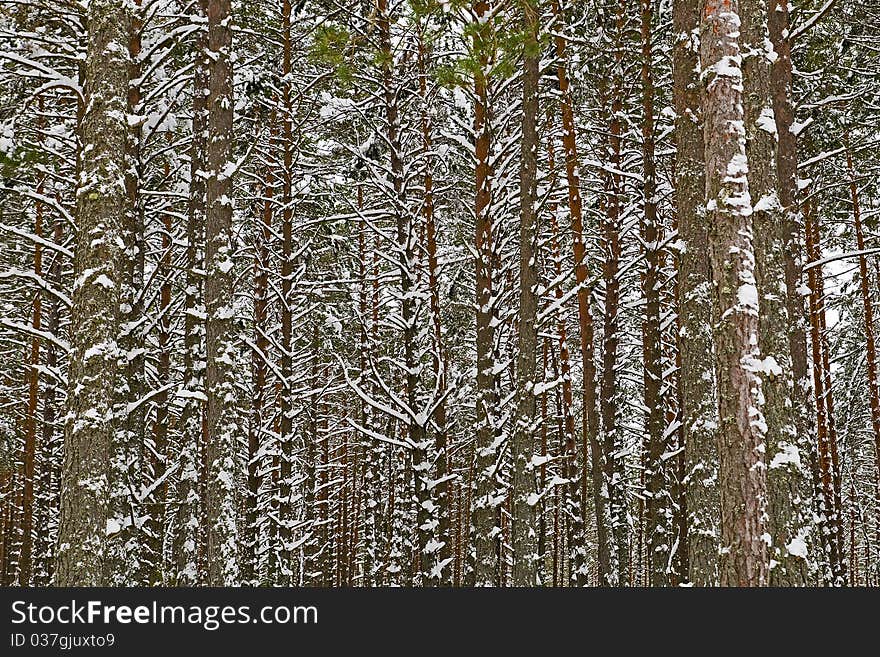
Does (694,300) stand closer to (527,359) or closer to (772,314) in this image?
(772,314)

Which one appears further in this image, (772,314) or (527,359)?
(527,359)

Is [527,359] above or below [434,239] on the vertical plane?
below

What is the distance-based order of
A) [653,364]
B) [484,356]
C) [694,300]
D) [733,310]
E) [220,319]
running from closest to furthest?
[733,310] < [694,300] < [220,319] < [484,356] < [653,364]

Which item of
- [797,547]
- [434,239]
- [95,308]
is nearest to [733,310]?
[797,547]

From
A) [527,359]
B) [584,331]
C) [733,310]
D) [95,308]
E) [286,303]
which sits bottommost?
[733,310]

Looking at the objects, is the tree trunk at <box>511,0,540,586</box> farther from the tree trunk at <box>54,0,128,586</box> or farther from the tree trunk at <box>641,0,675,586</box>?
the tree trunk at <box>54,0,128,586</box>

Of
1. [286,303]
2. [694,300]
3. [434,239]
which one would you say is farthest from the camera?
[434,239]

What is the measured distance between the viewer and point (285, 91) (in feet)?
46.0

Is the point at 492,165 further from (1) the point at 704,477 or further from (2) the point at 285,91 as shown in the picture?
(1) the point at 704,477

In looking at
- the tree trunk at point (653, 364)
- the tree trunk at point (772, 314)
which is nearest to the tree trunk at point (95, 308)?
the tree trunk at point (772, 314)

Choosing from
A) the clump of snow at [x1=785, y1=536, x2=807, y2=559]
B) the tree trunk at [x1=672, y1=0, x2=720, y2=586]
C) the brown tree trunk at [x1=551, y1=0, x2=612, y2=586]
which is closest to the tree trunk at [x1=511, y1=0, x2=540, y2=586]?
the brown tree trunk at [x1=551, y1=0, x2=612, y2=586]

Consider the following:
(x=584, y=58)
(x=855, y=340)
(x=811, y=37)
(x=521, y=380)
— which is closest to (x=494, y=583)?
(x=521, y=380)

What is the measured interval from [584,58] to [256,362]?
26.4 feet

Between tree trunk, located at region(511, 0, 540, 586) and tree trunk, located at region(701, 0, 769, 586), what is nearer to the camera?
tree trunk, located at region(701, 0, 769, 586)
